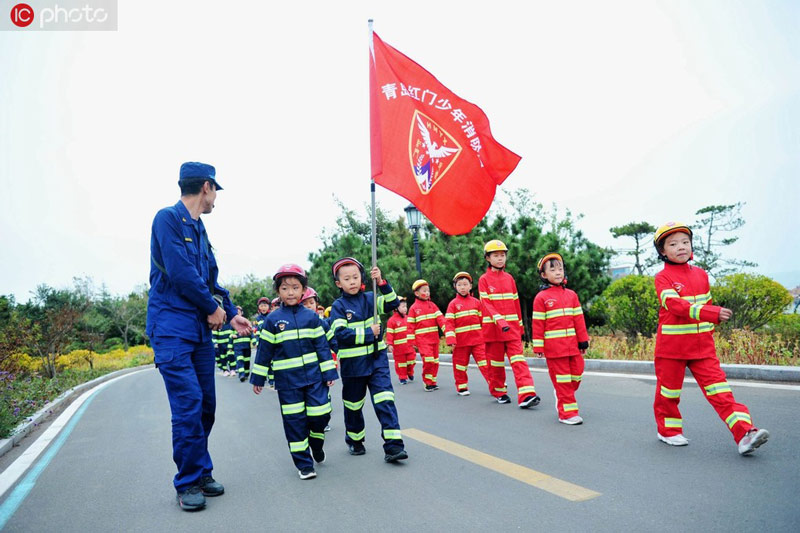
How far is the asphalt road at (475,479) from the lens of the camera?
3498 millimetres

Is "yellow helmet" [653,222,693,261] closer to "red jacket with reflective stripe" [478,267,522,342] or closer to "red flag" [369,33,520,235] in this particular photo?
"red flag" [369,33,520,235]

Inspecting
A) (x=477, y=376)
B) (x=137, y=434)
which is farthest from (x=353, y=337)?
(x=477, y=376)

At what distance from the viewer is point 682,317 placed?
4.83 meters

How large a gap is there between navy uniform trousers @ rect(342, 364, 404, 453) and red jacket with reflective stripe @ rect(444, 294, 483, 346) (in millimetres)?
3688

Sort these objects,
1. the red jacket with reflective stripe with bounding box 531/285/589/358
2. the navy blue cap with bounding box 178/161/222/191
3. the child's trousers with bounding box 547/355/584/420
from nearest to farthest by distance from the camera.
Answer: the navy blue cap with bounding box 178/161/222/191 → the child's trousers with bounding box 547/355/584/420 → the red jacket with reflective stripe with bounding box 531/285/589/358

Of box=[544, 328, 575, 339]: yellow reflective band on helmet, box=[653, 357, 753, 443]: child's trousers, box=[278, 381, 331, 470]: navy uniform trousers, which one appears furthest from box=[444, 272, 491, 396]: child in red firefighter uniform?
box=[278, 381, 331, 470]: navy uniform trousers

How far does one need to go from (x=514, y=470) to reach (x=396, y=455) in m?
1.03

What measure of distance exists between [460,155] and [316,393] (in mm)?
3078

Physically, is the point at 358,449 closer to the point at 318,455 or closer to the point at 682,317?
the point at 318,455

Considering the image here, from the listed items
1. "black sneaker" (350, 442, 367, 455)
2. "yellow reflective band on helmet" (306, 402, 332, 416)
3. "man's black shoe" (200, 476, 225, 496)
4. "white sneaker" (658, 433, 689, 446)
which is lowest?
"black sneaker" (350, 442, 367, 455)

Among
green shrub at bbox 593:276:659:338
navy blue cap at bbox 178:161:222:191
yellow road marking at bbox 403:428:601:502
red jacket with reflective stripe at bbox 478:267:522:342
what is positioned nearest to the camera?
yellow road marking at bbox 403:428:601:502

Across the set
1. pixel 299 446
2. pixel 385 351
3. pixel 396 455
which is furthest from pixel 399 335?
pixel 299 446

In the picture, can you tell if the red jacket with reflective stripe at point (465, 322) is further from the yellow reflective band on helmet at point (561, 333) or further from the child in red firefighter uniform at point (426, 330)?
the yellow reflective band on helmet at point (561, 333)

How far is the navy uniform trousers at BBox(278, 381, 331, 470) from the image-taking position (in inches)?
188
